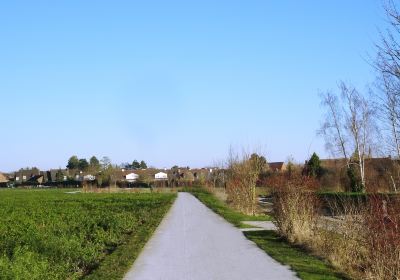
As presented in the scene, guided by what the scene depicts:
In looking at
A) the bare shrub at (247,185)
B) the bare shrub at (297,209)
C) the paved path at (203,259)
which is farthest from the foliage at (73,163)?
the bare shrub at (297,209)

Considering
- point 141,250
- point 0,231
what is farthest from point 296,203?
point 0,231

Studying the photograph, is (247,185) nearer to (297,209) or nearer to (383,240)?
(297,209)

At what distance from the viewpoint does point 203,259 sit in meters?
12.7

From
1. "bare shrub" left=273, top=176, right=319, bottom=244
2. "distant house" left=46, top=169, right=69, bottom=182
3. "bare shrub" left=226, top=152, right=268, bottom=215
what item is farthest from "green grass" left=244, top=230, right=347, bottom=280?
"distant house" left=46, top=169, right=69, bottom=182

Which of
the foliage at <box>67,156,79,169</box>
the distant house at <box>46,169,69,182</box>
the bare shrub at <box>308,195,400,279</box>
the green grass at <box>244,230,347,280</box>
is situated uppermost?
the foliage at <box>67,156,79,169</box>

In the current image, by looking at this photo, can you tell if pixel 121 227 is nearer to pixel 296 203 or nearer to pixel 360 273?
pixel 296 203

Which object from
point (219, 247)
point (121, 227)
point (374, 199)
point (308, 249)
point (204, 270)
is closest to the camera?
point (374, 199)

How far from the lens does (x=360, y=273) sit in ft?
34.7

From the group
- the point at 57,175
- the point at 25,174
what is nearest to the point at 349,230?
the point at 57,175

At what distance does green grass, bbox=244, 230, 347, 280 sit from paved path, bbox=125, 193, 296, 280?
0.25 m

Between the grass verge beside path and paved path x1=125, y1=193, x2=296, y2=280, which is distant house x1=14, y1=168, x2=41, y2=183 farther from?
the grass verge beside path

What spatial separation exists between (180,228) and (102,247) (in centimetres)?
484

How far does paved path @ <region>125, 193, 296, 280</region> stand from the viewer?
415 inches

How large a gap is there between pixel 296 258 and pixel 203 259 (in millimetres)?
2216
